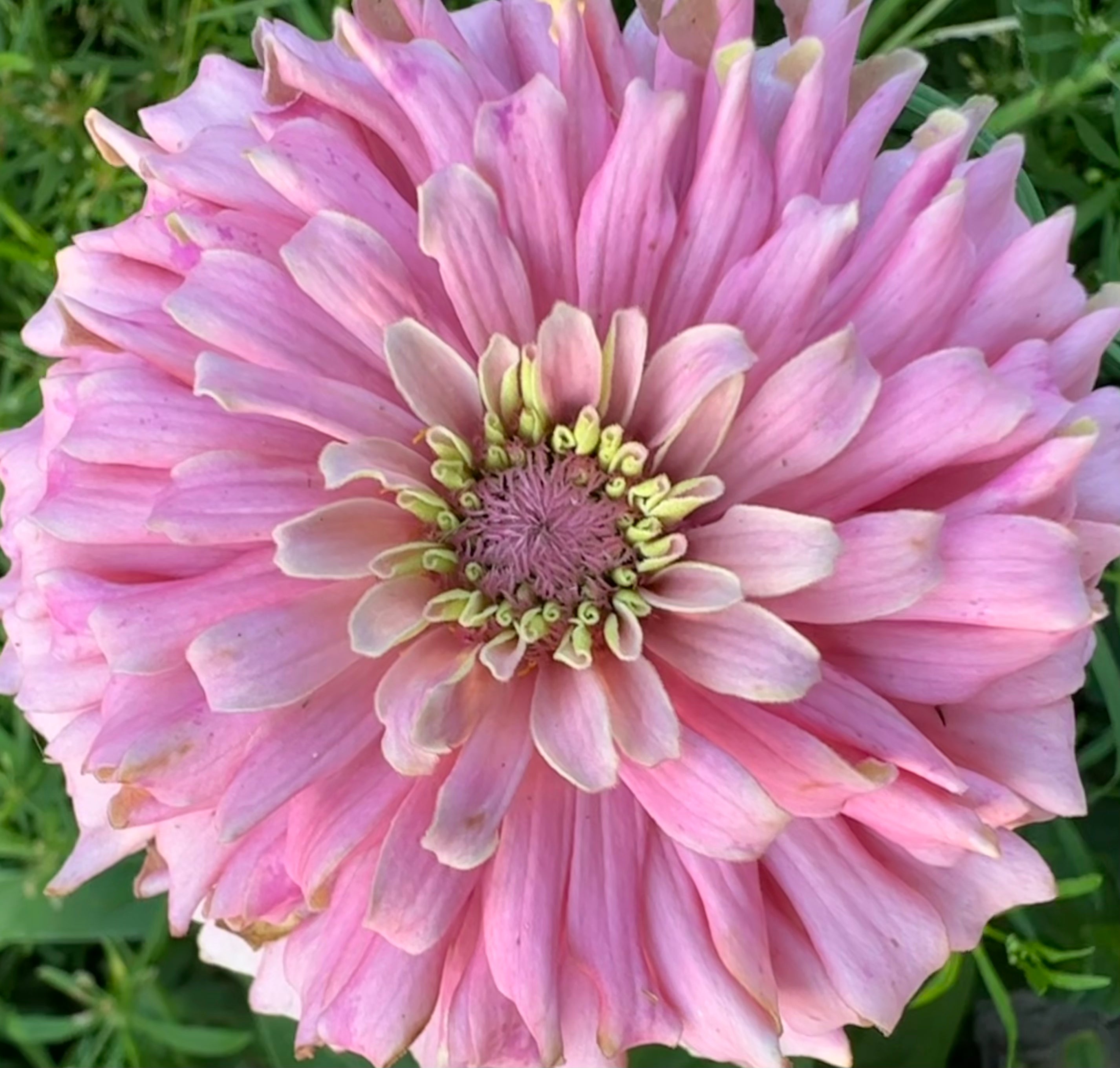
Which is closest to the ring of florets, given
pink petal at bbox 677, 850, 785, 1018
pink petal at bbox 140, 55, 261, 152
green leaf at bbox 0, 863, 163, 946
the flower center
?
the flower center

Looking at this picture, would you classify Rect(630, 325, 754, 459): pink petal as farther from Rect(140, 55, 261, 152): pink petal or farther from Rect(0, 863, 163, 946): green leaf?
Rect(0, 863, 163, 946): green leaf

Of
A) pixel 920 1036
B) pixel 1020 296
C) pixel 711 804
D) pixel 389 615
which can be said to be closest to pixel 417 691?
pixel 389 615

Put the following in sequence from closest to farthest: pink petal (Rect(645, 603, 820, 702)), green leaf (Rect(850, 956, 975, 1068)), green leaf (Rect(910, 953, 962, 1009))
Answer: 1. pink petal (Rect(645, 603, 820, 702))
2. green leaf (Rect(910, 953, 962, 1009))
3. green leaf (Rect(850, 956, 975, 1068))

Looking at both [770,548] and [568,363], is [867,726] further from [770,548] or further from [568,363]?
[568,363]

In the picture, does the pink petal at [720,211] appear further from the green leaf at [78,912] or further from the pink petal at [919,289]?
the green leaf at [78,912]

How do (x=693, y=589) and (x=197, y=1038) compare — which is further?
(x=197, y=1038)

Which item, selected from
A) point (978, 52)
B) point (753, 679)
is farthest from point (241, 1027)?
point (978, 52)
